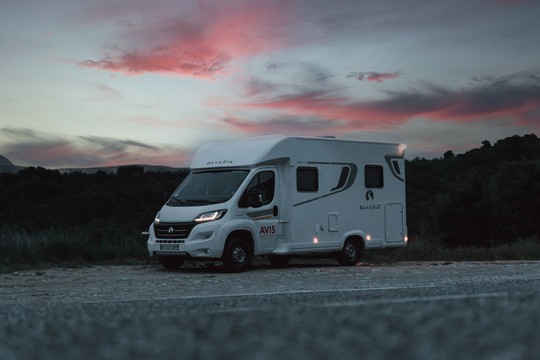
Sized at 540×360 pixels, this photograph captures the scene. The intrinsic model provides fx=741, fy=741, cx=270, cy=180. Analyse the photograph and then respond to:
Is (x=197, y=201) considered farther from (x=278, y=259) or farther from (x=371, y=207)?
(x=371, y=207)

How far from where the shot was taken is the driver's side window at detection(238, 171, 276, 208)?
54.5 ft

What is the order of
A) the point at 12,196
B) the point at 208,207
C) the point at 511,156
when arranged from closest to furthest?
the point at 208,207 → the point at 12,196 → the point at 511,156

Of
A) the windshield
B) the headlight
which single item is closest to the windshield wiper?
the windshield

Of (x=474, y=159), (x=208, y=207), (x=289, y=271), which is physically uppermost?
(x=474, y=159)

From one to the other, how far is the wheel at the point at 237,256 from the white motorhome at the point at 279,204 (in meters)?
0.02

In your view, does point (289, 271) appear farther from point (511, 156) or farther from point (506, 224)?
point (511, 156)

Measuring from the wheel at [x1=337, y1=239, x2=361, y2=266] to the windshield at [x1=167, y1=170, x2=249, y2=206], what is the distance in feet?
12.2

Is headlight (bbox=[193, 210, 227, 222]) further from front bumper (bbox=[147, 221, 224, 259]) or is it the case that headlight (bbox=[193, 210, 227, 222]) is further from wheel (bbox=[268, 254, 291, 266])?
wheel (bbox=[268, 254, 291, 266])

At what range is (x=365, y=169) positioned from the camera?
19.3 metres

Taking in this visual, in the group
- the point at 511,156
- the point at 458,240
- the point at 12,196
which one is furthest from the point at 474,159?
the point at 12,196

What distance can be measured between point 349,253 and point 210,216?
4.47 metres

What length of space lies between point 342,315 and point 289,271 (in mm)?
15037

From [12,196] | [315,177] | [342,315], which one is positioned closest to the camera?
[342,315]

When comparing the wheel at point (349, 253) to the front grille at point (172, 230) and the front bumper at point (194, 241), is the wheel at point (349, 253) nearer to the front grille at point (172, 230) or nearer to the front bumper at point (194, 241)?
the front bumper at point (194, 241)
